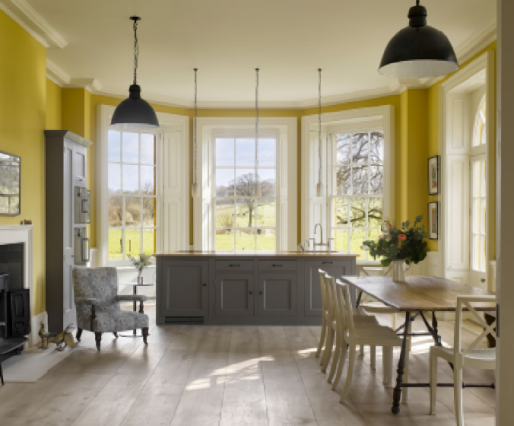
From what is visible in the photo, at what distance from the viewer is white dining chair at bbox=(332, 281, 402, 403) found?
386 centimetres

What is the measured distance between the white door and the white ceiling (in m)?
1.54

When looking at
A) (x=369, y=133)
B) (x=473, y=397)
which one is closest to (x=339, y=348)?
(x=473, y=397)

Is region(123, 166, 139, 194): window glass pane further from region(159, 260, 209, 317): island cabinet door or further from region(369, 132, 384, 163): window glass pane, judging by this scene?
region(369, 132, 384, 163): window glass pane

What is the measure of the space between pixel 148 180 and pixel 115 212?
78 cm

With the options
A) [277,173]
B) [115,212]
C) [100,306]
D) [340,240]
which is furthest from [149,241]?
[340,240]

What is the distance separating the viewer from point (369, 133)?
865 cm

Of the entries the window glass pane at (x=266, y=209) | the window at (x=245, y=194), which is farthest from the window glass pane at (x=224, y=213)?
the window glass pane at (x=266, y=209)

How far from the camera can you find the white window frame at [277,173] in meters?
8.93

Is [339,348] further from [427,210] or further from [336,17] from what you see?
[427,210]

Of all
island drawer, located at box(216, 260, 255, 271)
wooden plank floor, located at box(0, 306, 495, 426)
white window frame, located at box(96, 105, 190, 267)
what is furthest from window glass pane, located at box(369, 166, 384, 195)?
wooden plank floor, located at box(0, 306, 495, 426)

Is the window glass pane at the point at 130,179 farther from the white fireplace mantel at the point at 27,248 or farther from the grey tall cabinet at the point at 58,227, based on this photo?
the white fireplace mantel at the point at 27,248

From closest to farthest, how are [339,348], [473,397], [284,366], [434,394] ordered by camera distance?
[434,394] < [473,397] < [339,348] < [284,366]

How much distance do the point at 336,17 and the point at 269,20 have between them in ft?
2.25

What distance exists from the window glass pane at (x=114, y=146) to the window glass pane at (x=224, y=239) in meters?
2.12
